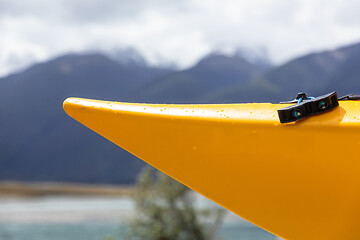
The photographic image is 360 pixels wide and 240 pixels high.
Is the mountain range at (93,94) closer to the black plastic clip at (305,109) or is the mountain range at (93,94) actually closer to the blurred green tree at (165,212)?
the blurred green tree at (165,212)

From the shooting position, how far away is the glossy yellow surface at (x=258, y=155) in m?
1.00

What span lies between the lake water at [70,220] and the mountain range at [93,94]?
36.1 ft

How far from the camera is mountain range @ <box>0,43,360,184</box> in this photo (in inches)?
1409

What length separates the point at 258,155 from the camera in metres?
1.06

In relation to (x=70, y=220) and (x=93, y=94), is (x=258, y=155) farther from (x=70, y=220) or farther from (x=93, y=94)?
(x=93, y=94)

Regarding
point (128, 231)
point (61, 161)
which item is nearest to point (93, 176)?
point (61, 161)

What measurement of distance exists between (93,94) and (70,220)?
29935mm

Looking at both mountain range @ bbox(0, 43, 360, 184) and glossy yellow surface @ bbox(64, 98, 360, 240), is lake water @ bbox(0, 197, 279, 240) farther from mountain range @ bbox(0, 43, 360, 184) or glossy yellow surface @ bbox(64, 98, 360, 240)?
mountain range @ bbox(0, 43, 360, 184)

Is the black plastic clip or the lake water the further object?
the lake water

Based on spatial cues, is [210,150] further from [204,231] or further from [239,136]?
[204,231]

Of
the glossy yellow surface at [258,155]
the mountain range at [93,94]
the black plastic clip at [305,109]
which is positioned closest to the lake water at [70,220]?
the glossy yellow surface at [258,155]

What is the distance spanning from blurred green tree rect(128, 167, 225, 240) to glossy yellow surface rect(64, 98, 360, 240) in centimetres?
484

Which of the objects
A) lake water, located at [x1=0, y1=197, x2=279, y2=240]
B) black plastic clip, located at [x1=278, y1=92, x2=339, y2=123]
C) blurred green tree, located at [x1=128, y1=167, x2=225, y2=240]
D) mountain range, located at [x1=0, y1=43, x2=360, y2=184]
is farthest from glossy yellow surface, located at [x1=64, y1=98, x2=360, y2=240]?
mountain range, located at [x1=0, y1=43, x2=360, y2=184]

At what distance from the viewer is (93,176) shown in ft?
116
